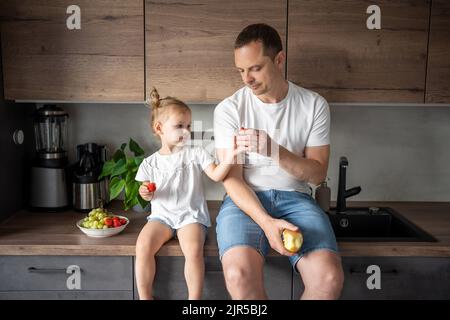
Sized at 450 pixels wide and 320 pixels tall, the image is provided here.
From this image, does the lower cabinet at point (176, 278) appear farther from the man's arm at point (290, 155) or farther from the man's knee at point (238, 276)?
the man's arm at point (290, 155)

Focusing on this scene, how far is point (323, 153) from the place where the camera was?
1787 millimetres

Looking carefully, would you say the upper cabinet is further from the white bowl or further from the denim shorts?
the white bowl

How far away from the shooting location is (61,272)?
170cm

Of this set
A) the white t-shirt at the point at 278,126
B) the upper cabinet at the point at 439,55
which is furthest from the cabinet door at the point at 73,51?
the upper cabinet at the point at 439,55

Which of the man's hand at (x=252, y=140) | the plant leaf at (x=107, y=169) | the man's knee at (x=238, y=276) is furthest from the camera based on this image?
the plant leaf at (x=107, y=169)

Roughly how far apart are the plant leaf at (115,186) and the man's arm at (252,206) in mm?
492

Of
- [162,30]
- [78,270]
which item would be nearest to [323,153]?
[162,30]

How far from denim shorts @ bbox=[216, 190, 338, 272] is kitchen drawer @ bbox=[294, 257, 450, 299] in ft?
0.66

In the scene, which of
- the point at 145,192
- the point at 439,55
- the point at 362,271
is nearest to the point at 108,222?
the point at 145,192

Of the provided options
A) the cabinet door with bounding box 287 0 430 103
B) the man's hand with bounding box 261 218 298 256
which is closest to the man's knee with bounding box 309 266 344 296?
the man's hand with bounding box 261 218 298 256

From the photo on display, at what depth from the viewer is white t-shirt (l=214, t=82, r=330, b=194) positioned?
1.78m

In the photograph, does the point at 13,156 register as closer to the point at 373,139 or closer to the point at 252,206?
the point at 252,206

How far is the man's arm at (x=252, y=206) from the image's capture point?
154 centimetres
